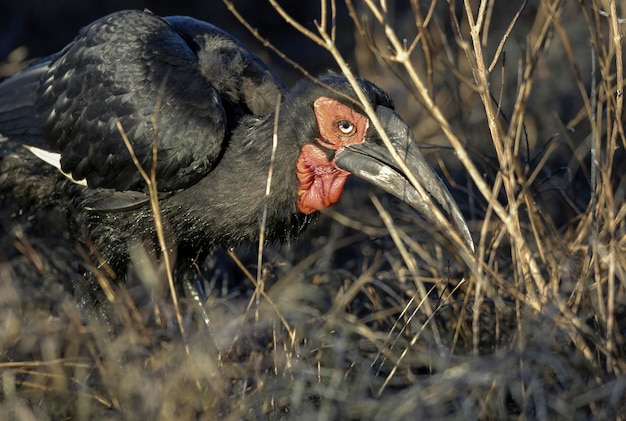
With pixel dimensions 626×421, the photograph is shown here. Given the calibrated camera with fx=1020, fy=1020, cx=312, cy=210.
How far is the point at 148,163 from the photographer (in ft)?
11.6

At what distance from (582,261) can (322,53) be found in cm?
404

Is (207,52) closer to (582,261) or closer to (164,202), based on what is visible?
(164,202)

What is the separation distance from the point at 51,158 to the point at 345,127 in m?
1.22

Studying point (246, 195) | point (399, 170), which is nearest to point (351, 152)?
point (399, 170)

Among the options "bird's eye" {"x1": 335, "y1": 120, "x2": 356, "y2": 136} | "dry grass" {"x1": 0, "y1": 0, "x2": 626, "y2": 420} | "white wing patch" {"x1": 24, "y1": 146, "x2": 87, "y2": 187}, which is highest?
"bird's eye" {"x1": 335, "y1": 120, "x2": 356, "y2": 136}

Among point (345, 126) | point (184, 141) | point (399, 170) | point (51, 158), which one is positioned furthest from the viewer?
point (51, 158)

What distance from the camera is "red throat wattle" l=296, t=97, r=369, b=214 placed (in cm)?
329

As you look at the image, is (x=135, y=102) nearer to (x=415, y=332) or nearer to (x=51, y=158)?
(x=51, y=158)

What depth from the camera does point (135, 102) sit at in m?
3.56

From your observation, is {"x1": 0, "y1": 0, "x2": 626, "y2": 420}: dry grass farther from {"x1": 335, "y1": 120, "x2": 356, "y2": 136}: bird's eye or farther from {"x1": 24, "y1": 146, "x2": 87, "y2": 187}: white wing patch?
{"x1": 24, "y1": 146, "x2": 87, "y2": 187}: white wing patch

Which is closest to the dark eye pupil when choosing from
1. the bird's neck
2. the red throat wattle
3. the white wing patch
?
the red throat wattle

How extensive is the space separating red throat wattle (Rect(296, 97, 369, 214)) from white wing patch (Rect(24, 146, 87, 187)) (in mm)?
886

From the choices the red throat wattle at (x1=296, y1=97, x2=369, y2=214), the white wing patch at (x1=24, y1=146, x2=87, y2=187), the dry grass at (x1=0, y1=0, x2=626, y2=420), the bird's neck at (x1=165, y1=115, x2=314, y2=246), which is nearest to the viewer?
the dry grass at (x1=0, y1=0, x2=626, y2=420)

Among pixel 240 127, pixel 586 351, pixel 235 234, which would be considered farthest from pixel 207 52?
pixel 586 351
